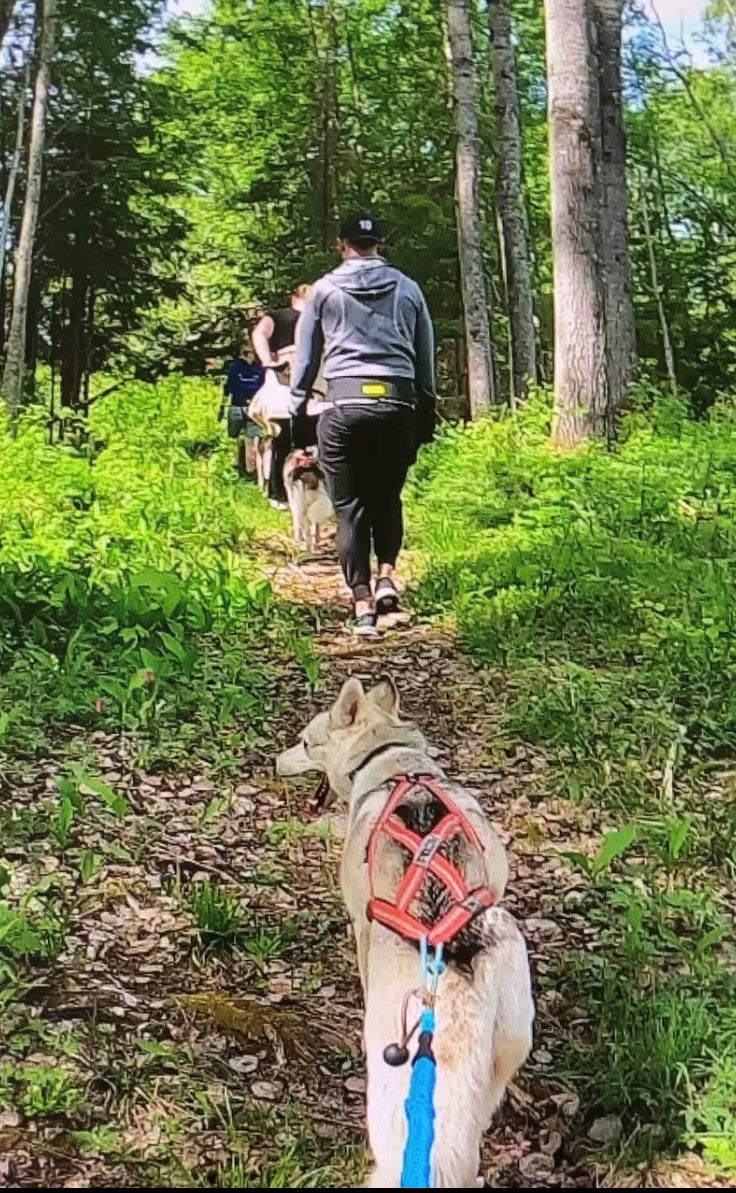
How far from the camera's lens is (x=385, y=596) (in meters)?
7.33

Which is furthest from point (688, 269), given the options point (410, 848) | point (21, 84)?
point (410, 848)

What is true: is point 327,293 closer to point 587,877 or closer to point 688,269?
point 587,877

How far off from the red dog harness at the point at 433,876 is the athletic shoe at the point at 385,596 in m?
4.25

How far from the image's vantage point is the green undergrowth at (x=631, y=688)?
3.28 meters

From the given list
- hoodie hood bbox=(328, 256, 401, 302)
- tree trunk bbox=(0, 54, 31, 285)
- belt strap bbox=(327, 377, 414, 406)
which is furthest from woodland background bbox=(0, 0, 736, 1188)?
hoodie hood bbox=(328, 256, 401, 302)

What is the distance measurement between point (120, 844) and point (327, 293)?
372 centimetres

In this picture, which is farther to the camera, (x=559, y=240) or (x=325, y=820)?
(x=559, y=240)

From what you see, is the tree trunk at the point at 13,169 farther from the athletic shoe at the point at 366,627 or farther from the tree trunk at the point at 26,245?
the athletic shoe at the point at 366,627

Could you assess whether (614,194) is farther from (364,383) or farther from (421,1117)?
(421,1117)

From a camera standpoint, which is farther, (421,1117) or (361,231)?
(361,231)

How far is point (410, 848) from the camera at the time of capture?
9.69 feet

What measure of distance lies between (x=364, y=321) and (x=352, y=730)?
11.0ft

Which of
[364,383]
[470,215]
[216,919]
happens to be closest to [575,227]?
[364,383]

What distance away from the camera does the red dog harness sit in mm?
2662
